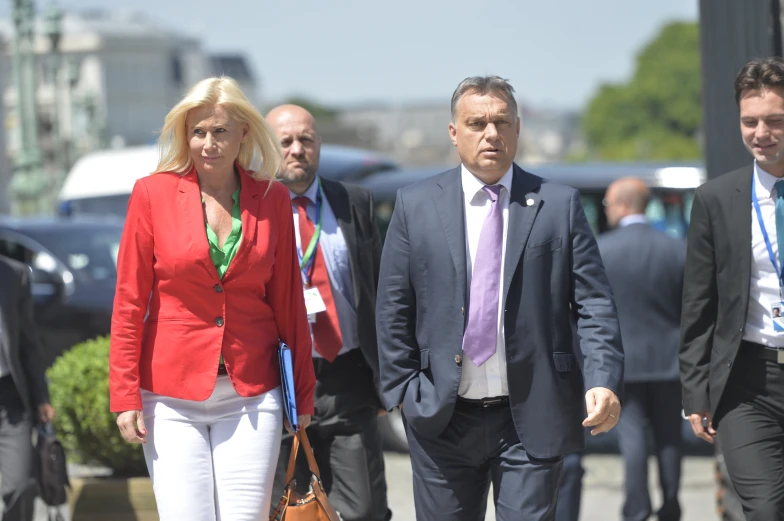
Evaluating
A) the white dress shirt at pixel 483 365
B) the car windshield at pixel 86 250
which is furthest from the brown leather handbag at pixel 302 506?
the car windshield at pixel 86 250

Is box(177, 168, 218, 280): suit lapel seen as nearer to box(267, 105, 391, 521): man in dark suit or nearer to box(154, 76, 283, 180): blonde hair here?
box(154, 76, 283, 180): blonde hair

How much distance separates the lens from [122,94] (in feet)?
409

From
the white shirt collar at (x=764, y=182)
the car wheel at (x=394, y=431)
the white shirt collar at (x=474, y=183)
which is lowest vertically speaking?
the car wheel at (x=394, y=431)

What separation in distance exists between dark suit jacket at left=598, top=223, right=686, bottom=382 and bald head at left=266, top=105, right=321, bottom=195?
3053mm

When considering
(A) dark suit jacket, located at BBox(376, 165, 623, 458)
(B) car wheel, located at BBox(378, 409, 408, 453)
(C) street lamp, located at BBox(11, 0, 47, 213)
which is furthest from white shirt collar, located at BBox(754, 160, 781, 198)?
(C) street lamp, located at BBox(11, 0, 47, 213)

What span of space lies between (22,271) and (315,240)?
1530 millimetres

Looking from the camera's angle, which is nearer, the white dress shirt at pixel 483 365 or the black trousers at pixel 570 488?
the white dress shirt at pixel 483 365

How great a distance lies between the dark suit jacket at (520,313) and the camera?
14.9ft

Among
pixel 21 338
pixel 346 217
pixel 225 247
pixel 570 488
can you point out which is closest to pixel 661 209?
pixel 570 488

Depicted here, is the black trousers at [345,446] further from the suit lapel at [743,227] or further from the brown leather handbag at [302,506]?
the suit lapel at [743,227]

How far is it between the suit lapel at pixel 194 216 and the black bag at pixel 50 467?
190 centimetres

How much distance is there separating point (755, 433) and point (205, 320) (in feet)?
6.73

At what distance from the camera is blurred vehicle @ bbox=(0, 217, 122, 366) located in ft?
39.1

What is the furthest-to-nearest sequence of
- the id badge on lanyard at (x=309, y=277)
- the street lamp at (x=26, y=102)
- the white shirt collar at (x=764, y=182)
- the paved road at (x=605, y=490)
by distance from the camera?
the street lamp at (x=26, y=102)
the paved road at (x=605, y=490)
the id badge on lanyard at (x=309, y=277)
the white shirt collar at (x=764, y=182)
